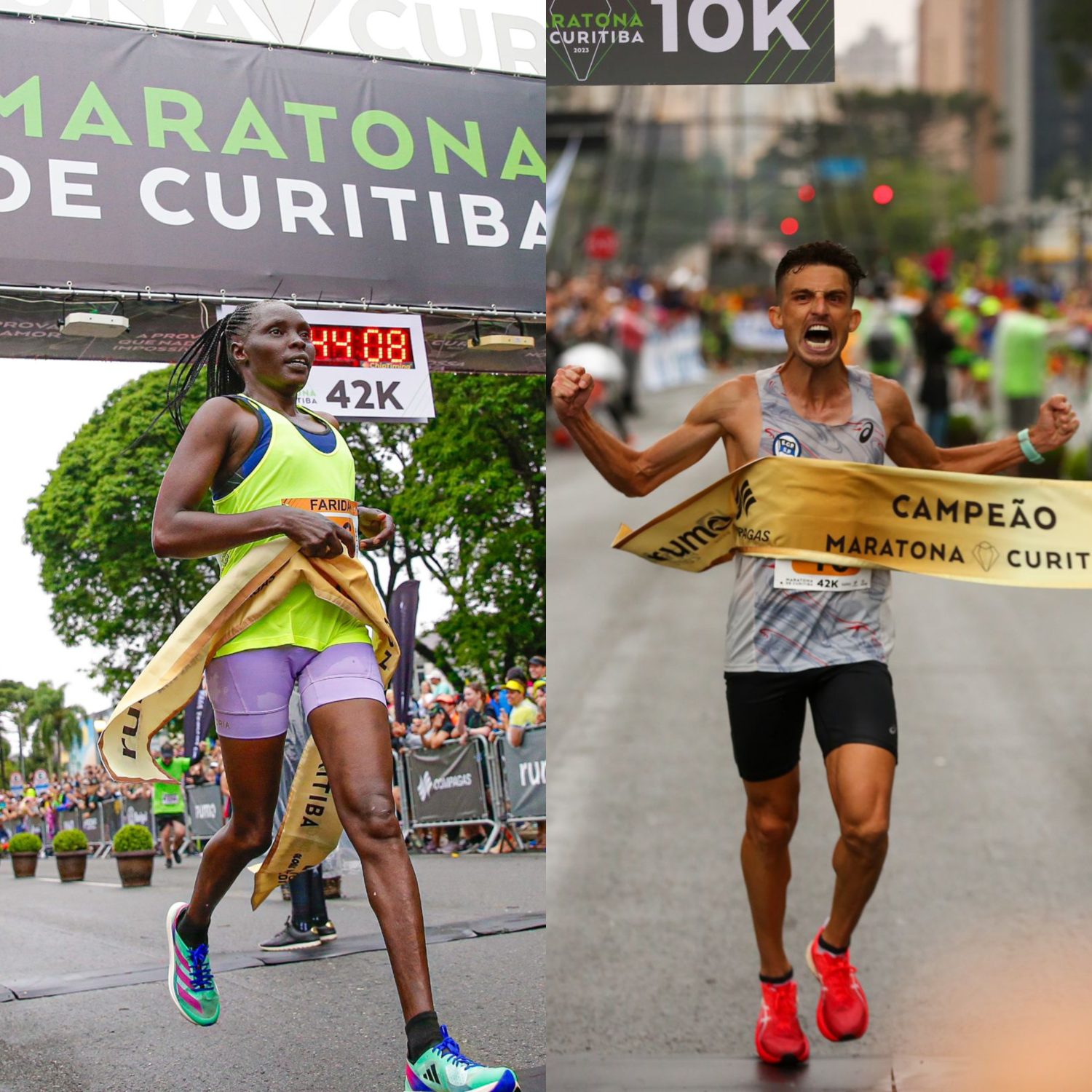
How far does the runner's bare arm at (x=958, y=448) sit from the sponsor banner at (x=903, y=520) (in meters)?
0.09

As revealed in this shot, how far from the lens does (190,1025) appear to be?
4.12m

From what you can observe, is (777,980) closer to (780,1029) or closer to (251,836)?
(780,1029)

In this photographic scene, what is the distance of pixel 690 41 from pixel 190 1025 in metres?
2.80

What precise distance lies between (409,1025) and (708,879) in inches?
197

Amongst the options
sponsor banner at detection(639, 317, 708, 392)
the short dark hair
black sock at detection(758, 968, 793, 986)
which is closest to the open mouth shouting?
the short dark hair

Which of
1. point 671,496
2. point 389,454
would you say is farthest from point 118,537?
point 671,496

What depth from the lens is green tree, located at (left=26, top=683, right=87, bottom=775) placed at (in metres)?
4.15

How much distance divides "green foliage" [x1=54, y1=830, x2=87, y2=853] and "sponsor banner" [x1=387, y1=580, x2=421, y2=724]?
2.69ft

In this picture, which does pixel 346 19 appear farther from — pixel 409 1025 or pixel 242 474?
pixel 409 1025

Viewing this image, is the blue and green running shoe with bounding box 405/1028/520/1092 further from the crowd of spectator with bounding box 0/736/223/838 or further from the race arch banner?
the race arch banner

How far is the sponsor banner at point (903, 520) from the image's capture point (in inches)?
175

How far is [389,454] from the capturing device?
14.1 ft

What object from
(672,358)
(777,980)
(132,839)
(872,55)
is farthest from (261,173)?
(672,358)

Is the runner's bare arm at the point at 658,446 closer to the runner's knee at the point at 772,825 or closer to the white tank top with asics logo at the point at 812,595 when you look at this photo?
the white tank top with asics logo at the point at 812,595
